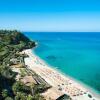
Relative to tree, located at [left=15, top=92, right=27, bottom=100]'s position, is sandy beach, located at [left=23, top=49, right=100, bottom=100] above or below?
below

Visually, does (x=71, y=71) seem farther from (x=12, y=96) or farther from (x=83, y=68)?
(x=12, y=96)

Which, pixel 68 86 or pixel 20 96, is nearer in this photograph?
pixel 20 96

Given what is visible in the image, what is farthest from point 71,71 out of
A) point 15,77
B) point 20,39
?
point 20,39

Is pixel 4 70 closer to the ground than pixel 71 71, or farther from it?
farther from it

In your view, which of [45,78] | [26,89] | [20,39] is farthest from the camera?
[20,39]

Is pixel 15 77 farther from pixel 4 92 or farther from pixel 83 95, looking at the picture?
pixel 83 95

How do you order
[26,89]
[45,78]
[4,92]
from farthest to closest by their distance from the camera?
[45,78], [26,89], [4,92]

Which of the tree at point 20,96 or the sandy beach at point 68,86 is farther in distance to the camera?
the sandy beach at point 68,86

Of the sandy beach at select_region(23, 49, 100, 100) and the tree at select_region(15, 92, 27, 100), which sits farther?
the sandy beach at select_region(23, 49, 100, 100)

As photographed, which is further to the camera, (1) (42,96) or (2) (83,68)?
(2) (83,68)

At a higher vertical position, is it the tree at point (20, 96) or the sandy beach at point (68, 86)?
the tree at point (20, 96)

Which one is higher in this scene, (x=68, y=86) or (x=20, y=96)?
(x=20, y=96)
